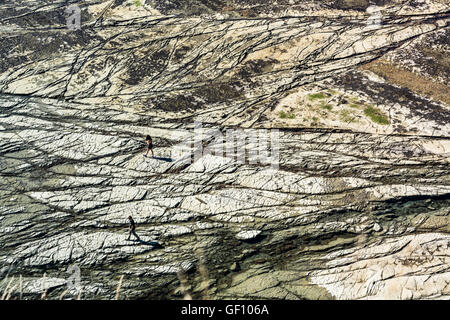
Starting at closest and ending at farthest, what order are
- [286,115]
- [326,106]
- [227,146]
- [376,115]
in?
[227,146], [376,115], [286,115], [326,106]

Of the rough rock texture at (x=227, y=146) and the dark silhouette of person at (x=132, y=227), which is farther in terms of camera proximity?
the dark silhouette of person at (x=132, y=227)

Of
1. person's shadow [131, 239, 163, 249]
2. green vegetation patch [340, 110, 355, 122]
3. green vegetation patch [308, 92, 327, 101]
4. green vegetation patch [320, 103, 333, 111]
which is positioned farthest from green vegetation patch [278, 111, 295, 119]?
person's shadow [131, 239, 163, 249]

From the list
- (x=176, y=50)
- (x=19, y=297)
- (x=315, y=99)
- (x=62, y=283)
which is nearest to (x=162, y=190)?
(x=62, y=283)

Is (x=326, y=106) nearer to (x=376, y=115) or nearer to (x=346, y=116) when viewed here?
(x=346, y=116)

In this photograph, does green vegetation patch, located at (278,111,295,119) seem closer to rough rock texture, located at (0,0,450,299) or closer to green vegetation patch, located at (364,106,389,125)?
rough rock texture, located at (0,0,450,299)

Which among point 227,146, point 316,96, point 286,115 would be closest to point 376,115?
point 316,96

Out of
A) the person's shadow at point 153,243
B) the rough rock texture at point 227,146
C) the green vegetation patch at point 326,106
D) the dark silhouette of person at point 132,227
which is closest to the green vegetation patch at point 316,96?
the rough rock texture at point 227,146

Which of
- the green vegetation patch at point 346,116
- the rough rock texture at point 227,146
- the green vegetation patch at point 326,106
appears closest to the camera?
the rough rock texture at point 227,146

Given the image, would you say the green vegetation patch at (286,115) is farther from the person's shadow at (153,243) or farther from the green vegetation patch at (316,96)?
the person's shadow at (153,243)
